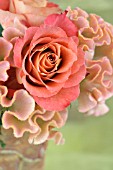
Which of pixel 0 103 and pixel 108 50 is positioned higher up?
pixel 108 50

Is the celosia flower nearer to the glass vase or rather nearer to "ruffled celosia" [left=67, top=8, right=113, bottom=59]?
"ruffled celosia" [left=67, top=8, right=113, bottom=59]

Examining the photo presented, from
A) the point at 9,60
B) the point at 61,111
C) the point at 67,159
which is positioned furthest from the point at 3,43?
the point at 67,159

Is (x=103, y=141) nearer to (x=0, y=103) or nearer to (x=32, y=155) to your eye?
(x=32, y=155)

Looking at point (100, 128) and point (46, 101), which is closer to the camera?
point (46, 101)

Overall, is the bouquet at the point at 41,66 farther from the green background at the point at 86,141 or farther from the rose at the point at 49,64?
the green background at the point at 86,141

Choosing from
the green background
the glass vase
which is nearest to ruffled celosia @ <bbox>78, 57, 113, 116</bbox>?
the glass vase

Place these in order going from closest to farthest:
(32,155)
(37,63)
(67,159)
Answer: (37,63) → (32,155) → (67,159)

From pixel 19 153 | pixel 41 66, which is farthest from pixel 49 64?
pixel 19 153

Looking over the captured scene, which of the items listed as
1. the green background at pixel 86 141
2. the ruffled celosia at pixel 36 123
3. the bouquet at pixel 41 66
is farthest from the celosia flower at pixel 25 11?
the green background at pixel 86 141

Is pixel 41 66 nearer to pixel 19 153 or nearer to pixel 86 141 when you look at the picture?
pixel 19 153
